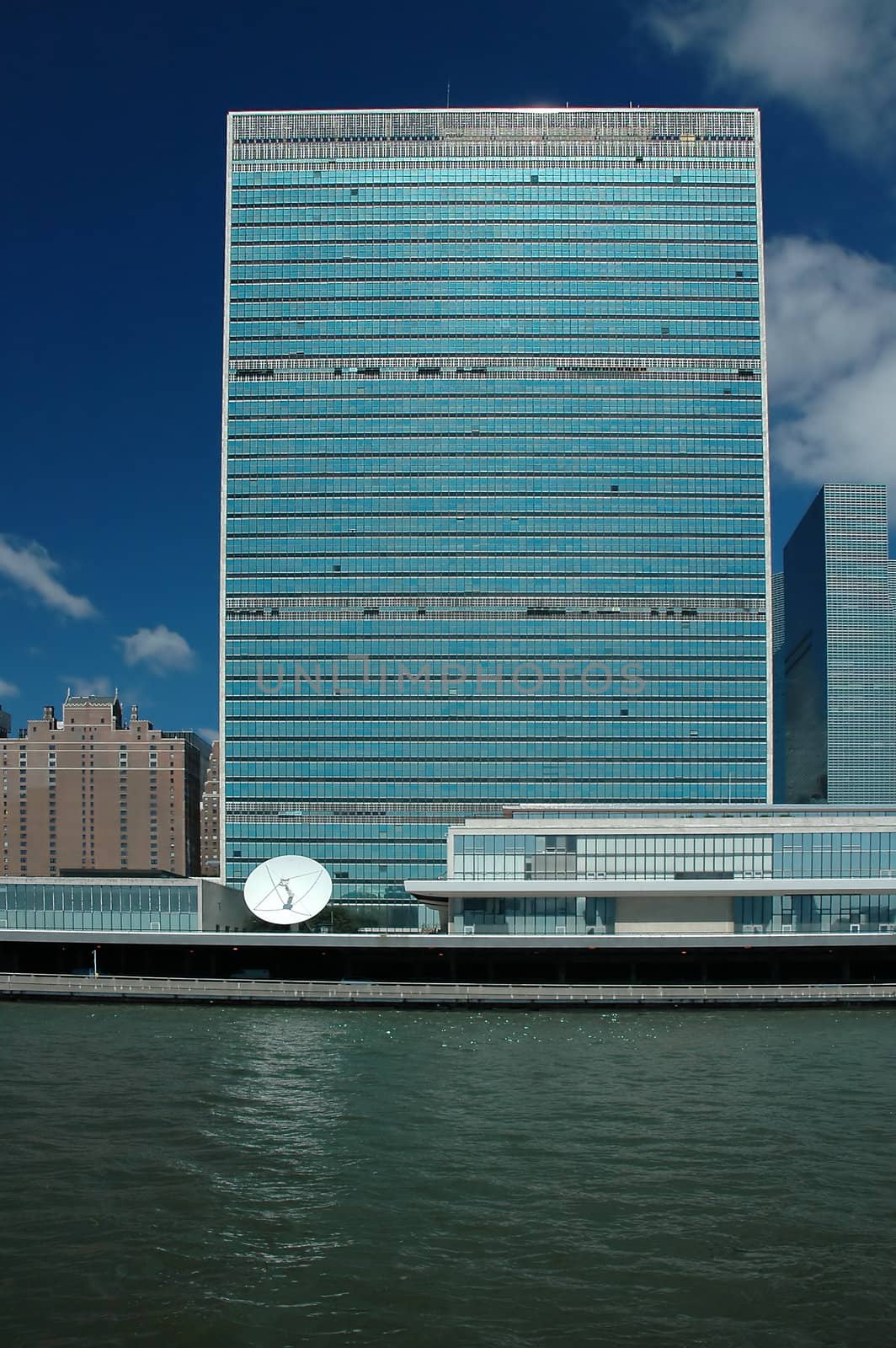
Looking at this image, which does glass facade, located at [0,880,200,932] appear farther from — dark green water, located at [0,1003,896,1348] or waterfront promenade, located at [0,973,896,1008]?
dark green water, located at [0,1003,896,1348]

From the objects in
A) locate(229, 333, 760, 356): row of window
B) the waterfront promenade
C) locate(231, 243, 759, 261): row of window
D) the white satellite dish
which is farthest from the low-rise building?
locate(231, 243, 759, 261): row of window

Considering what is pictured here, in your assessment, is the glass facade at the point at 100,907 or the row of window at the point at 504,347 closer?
the glass facade at the point at 100,907

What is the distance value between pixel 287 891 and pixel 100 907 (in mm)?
21294

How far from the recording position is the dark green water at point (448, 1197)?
3388 centimetres

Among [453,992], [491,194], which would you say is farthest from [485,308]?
[453,992]

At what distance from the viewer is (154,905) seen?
120m

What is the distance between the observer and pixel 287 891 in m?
112

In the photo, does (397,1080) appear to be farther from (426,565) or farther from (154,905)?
(426,565)

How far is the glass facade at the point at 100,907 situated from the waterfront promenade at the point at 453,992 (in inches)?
559

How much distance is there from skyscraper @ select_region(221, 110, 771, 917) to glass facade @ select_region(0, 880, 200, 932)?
160 feet

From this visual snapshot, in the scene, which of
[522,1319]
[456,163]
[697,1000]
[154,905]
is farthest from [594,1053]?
[456,163]

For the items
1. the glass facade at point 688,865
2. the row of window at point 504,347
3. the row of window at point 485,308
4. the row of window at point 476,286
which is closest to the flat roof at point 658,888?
the glass facade at point 688,865

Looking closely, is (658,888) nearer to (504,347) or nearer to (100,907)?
(100,907)

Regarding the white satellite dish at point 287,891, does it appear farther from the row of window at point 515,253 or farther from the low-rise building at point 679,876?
the row of window at point 515,253
